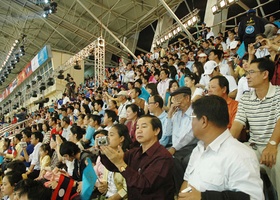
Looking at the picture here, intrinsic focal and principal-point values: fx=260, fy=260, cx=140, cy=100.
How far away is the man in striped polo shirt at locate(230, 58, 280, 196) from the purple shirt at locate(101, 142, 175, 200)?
0.58m

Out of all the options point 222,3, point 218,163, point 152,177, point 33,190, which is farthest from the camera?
point 222,3

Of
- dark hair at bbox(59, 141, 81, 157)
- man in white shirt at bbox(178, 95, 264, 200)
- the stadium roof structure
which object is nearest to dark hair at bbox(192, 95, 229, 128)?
man in white shirt at bbox(178, 95, 264, 200)

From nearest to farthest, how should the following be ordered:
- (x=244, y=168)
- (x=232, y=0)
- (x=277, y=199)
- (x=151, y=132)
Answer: (x=244, y=168), (x=277, y=199), (x=151, y=132), (x=232, y=0)

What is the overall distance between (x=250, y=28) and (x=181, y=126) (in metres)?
2.73

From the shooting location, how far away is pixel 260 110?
1.81m

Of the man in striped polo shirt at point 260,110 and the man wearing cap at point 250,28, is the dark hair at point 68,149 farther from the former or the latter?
the man wearing cap at point 250,28

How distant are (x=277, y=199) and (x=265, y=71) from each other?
0.86 m

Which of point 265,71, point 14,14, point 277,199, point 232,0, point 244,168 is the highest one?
point 14,14

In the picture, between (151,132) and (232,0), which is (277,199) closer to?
(151,132)

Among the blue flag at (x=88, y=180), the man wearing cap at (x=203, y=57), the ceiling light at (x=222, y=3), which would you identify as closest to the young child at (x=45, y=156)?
the blue flag at (x=88, y=180)

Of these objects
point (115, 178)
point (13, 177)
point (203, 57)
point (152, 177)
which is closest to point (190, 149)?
point (115, 178)

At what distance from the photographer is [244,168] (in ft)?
3.53

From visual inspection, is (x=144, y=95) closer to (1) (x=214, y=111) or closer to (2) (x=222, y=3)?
(1) (x=214, y=111)

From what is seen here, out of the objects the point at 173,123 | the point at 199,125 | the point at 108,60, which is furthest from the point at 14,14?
the point at 199,125
